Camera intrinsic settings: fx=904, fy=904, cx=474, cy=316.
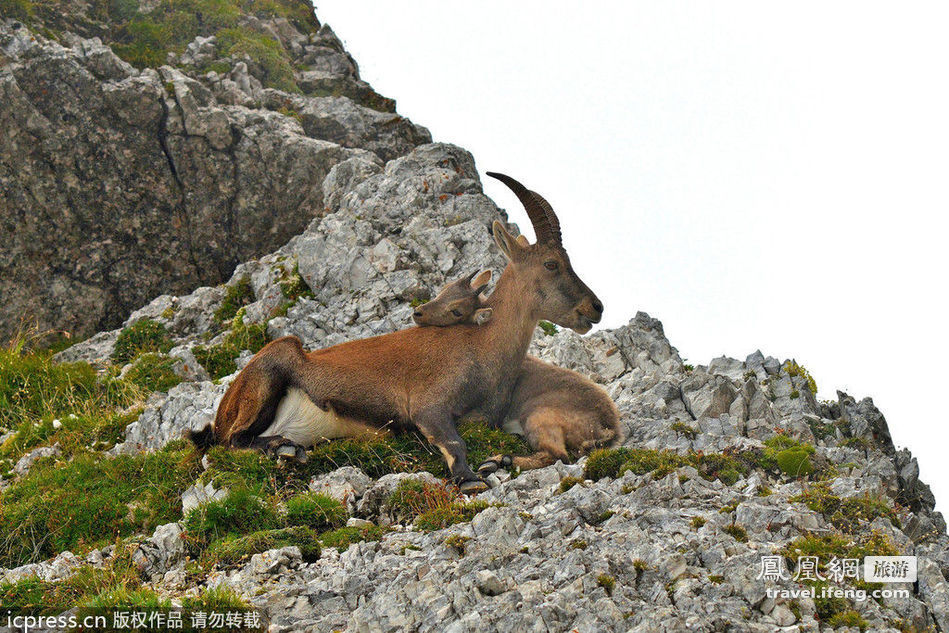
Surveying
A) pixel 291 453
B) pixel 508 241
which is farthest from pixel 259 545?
pixel 508 241

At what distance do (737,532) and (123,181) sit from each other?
761 inches

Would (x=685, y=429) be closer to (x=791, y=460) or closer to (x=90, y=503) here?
(x=791, y=460)

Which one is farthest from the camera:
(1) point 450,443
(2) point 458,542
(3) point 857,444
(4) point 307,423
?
(3) point 857,444

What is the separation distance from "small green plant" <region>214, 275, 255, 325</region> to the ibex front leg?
30.0ft

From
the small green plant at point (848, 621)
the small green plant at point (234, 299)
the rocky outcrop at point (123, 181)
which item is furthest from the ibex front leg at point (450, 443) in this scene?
the rocky outcrop at point (123, 181)

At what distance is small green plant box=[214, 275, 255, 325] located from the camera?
65.3 ft

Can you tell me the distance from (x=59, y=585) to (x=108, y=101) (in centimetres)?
1753

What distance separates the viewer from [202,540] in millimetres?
9477

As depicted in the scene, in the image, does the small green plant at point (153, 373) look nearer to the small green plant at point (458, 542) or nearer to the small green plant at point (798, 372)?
the small green plant at point (458, 542)

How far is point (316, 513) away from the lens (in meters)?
9.92

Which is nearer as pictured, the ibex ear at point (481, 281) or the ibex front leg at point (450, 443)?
the ibex front leg at point (450, 443)

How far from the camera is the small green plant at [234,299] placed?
1990 centimetres

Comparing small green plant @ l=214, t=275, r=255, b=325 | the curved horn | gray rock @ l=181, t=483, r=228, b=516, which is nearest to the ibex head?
the curved horn

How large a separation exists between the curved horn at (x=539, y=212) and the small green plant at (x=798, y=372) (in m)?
4.46
